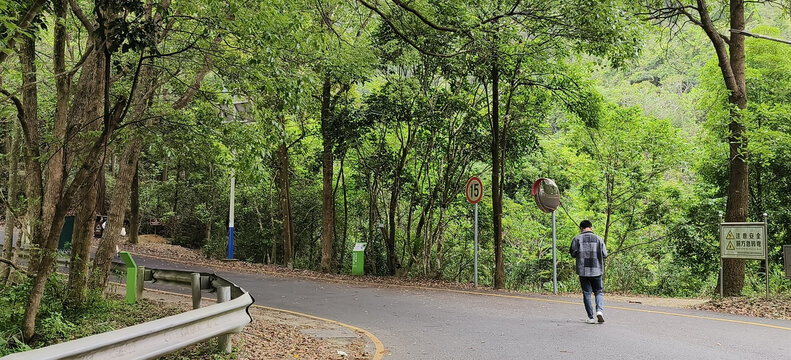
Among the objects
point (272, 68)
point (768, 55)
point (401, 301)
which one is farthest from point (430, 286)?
point (768, 55)

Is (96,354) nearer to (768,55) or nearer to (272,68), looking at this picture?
(272,68)

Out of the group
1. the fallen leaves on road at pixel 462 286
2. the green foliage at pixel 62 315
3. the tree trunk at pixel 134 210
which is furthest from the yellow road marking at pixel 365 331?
the tree trunk at pixel 134 210

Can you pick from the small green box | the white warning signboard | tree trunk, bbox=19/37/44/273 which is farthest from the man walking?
the small green box

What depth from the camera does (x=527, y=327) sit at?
893 centimetres

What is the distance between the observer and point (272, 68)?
7.49 meters

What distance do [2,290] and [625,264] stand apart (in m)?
20.6

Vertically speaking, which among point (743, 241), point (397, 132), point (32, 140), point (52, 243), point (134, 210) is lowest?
point (52, 243)

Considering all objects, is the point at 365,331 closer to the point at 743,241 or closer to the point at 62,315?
the point at 62,315

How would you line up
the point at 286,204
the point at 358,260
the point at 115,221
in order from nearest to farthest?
the point at 115,221 < the point at 358,260 < the point at 286,204

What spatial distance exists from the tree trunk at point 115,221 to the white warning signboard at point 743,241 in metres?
12.7

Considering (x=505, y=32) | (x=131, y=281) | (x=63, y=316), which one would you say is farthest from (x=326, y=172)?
(x=63, y=316)

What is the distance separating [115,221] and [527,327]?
7.53 m

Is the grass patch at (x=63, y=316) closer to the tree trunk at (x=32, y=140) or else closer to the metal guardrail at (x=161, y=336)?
the metal guardrail at (x=161, y=336)

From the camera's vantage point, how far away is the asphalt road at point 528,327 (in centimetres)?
710
